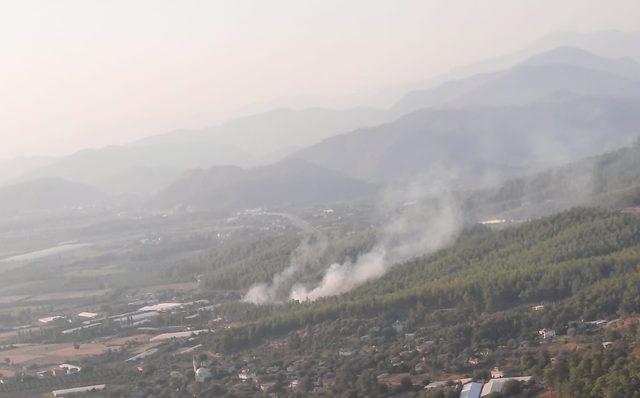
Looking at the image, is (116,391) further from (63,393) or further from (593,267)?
(593,267)

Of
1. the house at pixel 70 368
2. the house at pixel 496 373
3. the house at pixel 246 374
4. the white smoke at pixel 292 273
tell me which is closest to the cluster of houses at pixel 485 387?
the house at pixel 496 373

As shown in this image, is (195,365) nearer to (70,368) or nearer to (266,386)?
(266,386)

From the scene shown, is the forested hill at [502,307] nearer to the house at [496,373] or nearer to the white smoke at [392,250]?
the house at [496,373]

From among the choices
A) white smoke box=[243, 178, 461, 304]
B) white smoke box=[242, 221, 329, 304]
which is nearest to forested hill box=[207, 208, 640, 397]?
Answer: white smoke box=[243, 178, 461, 304]

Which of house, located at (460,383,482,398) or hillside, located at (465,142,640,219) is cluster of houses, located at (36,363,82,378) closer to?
house, located at (460,383,482,398)

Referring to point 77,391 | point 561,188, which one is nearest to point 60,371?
point 77,391

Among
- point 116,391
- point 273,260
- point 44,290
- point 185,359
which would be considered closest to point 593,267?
point 185,359
